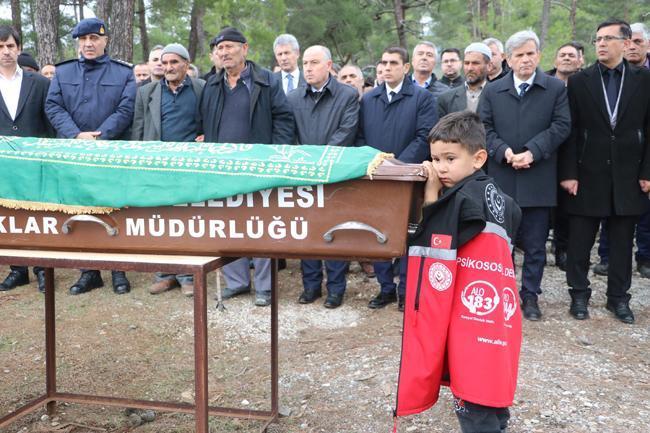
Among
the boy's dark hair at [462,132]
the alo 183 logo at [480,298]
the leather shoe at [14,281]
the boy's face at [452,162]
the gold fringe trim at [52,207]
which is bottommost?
the leather shoe at [14,281]

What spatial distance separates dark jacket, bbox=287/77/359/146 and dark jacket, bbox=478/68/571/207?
0.93 meters

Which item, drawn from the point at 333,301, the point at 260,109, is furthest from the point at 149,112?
the point at 333,301

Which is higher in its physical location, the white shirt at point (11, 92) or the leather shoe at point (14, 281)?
the white shirt at point (11, 92)

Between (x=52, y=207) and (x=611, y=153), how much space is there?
357 centimetres

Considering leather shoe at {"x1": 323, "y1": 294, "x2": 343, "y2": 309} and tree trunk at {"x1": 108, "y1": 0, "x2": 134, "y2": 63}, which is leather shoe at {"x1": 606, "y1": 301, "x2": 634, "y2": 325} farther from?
tree trunk at {"x1": 108, "y1": 0, "x2": 134, "y2": 63}

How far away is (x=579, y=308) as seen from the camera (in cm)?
456

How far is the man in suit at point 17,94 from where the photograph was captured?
4.96 m

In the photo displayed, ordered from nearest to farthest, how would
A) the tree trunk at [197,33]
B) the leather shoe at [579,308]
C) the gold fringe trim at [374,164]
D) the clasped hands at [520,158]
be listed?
the gold fringe trim at [374,164] < the clasped hands at [520,158] < the leather shoe at [579,308] < the tree trunk at [197,33]

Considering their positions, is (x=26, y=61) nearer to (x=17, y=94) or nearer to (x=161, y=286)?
(x=17, y=94)

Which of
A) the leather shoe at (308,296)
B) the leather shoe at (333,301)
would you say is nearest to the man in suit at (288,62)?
the leather shoe at (308,296)

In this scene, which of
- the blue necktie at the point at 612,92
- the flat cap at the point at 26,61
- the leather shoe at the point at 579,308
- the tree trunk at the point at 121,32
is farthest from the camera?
the tree trunk at the point at 121,32

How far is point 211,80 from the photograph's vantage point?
15.5ft

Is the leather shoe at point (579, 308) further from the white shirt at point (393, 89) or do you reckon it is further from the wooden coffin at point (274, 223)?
the wooden coffin at point (274, 223)

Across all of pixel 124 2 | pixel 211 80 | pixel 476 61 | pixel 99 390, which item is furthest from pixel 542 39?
pixel 99 390
